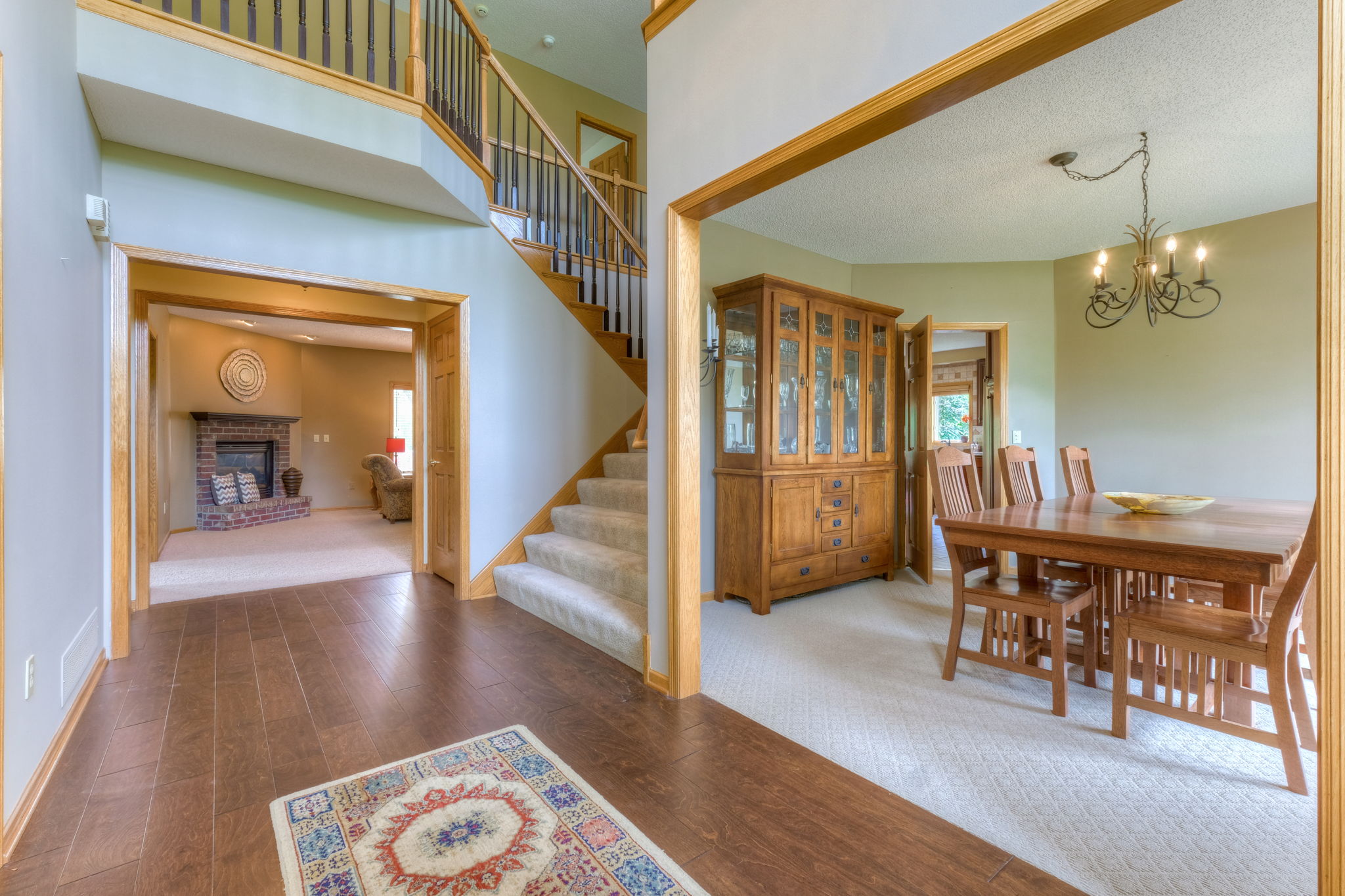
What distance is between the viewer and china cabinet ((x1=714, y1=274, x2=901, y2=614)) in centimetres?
376

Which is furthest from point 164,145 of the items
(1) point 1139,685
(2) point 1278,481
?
(2) point 1278,481

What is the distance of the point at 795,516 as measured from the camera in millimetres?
3867

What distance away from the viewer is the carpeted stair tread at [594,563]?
3113mm

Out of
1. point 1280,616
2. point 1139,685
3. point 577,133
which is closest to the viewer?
point 1280,616

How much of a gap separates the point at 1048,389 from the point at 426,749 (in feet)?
17.2

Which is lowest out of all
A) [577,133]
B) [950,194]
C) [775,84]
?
[775,84]

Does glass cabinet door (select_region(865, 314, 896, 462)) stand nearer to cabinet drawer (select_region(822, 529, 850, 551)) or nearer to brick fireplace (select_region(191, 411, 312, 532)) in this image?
cabinet drawer (select_region(822, 529, 850, 551))

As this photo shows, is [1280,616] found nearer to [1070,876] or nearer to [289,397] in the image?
[1070,876]

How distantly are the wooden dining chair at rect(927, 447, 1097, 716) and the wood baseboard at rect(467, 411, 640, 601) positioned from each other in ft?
8.16

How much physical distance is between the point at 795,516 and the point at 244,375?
25.1ft

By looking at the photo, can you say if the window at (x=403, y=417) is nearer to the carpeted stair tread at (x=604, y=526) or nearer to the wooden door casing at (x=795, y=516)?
the carpeted stair tread at (x=604, y=526)

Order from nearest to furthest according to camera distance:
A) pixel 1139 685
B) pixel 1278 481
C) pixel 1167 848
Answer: pixel 1167 848 → pixel 1139 685 → pixel 1278 481

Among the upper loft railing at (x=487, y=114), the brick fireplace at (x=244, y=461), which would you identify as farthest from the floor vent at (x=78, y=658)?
the brick fireplace at (x=244, y=461)

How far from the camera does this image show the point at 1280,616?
1.73 m
